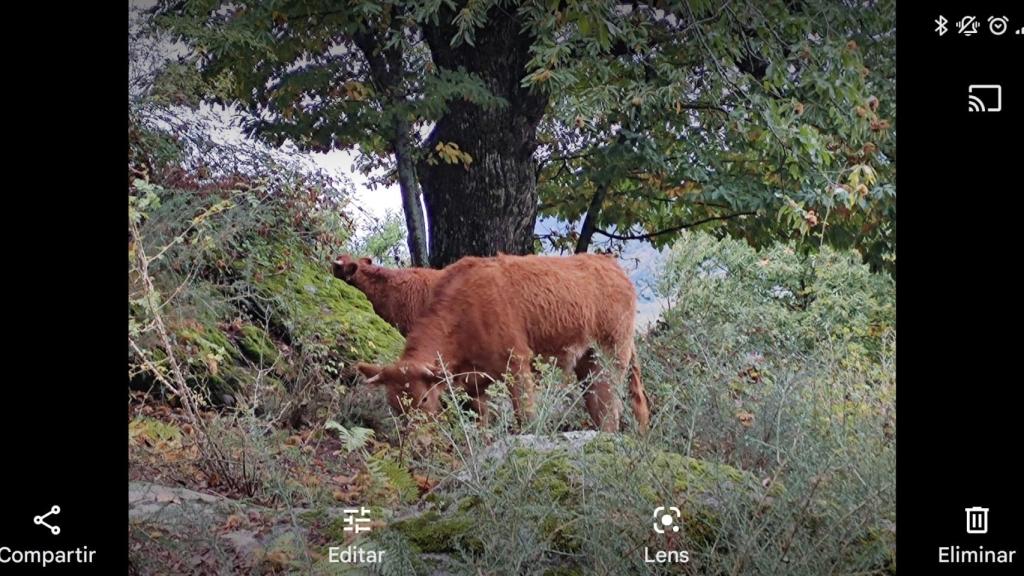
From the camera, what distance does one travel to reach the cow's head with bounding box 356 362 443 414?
204 inches

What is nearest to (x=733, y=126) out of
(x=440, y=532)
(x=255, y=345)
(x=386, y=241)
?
(x=386, y=241)

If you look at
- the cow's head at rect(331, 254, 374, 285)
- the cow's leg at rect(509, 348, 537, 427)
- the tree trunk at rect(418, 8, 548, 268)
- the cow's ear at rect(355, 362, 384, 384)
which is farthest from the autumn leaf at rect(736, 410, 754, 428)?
the cow's head at rect(331, 254, 374, 285)

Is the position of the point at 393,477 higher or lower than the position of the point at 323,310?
lower

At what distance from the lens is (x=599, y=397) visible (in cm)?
588

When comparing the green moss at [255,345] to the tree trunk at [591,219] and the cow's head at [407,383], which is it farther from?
the tree trunk at [591,219]

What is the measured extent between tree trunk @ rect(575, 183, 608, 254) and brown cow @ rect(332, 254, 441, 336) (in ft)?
3.39
